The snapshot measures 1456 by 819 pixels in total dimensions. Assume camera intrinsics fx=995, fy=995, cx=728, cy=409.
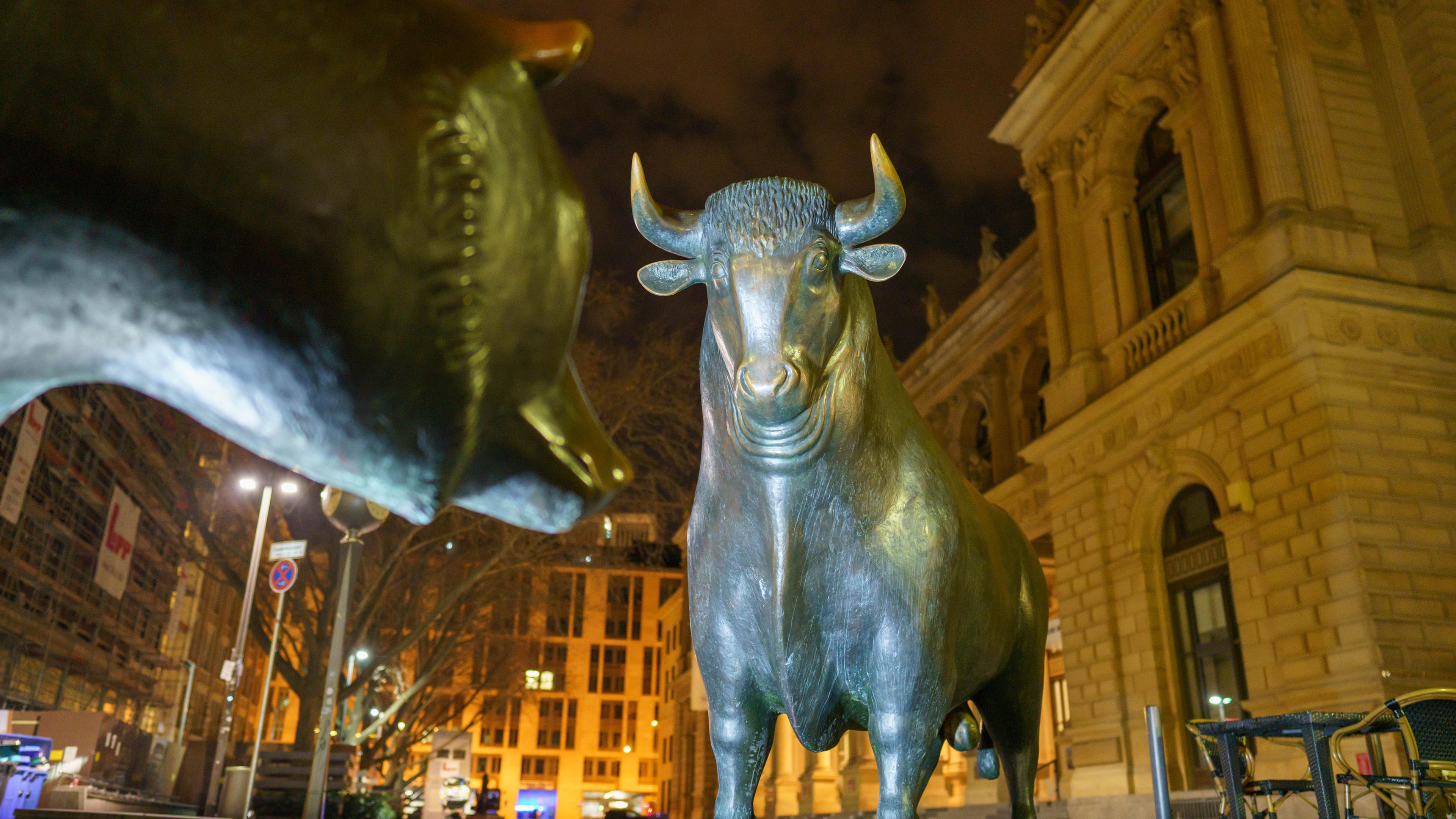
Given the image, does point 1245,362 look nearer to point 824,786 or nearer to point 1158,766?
point 1158,766

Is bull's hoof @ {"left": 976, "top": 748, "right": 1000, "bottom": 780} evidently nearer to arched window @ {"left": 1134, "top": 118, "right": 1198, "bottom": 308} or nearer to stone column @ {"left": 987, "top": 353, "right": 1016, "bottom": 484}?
arched window @ {"left": 1134, "top": 118, "right": 1198, "bottom": 308}

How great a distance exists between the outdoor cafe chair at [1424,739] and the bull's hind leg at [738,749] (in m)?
3.46

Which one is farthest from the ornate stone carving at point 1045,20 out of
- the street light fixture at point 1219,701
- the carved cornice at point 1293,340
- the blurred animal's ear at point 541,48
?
the blurred animal's ear at point 541,48

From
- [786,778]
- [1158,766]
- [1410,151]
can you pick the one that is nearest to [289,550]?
[1158,766]

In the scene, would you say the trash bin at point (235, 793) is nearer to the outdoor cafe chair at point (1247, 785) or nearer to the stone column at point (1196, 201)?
the outdoor cafe chair at point (1247, 785)

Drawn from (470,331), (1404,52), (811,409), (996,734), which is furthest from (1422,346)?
(470,331)

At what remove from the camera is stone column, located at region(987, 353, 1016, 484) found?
26766 mm

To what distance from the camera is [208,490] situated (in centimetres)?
1756

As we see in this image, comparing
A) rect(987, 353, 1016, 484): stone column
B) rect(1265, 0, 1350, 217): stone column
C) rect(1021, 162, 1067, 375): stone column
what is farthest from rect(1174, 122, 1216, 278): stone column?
rect(987, 353, 1016, 484): stone column

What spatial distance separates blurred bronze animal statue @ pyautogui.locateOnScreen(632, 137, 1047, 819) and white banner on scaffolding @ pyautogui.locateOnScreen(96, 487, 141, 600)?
26350 mm

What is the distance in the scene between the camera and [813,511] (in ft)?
7.29

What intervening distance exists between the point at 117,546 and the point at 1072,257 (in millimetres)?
24621

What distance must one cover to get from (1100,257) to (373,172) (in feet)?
70.1

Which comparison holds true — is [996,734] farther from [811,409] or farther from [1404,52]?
[1404,52]
